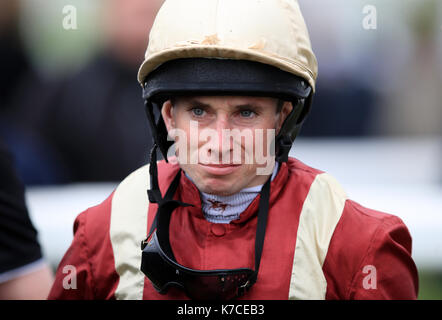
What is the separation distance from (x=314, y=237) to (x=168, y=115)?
2.18 ft

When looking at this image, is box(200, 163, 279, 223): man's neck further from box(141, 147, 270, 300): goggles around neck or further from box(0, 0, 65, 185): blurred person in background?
box(0, 0, 65, 185): blurred person in background

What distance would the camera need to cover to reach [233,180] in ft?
6.93

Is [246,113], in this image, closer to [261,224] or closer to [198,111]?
[198,111]

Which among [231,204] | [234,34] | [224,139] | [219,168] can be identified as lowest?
[231,204]

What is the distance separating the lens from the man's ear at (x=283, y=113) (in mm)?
2242

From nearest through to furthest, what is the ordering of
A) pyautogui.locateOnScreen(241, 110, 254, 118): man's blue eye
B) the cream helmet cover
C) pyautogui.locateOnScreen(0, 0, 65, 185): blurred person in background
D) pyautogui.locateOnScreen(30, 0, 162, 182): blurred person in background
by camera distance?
1. the cream helmet cover
2. pyautogui.locateOnScreen(241, 110, 254, 118): man's blue eye
3. pyautogui.locateOnScreen(30, 0, 162, 182): blurred person in background
4. pyautogui.locateOnScreen(0, 0, 65, 185): blurred person in background

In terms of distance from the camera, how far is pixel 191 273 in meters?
2.00

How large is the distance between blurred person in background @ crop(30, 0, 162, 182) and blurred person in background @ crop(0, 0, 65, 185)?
3.3 inches

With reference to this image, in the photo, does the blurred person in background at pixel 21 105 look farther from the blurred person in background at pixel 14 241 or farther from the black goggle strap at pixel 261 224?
the black goggle strap at pixel 261 224

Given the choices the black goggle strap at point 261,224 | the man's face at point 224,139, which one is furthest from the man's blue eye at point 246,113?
the black goggle strap at point 261,224

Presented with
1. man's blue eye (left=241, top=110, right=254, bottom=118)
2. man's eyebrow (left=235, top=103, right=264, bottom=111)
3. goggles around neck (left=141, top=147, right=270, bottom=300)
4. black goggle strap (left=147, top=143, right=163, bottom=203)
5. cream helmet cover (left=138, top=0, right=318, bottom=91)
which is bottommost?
goggles around neck (left=141, top=147, right=270, bottom=300)

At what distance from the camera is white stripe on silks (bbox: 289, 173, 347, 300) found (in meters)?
2.07

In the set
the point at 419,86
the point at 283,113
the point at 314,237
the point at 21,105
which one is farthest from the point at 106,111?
the point at 314,237

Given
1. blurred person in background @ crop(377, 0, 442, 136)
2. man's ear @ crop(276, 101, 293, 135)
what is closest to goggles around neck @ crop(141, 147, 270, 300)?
man's ear @ crop(276, 101, 293, 135)
